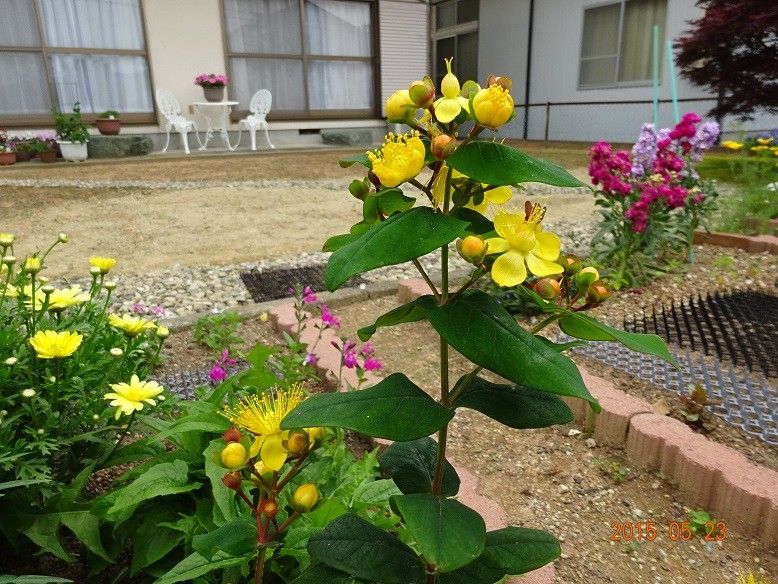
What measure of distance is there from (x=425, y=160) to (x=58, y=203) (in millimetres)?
5571

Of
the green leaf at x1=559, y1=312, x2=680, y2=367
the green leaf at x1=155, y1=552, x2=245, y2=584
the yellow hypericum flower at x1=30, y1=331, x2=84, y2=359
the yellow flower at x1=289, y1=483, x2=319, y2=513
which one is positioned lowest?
the green leaf at x1=155, y1=552, x2=245, y2=584

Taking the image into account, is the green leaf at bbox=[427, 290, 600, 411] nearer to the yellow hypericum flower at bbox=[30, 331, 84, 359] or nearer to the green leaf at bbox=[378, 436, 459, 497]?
the green leaf at bbox=[378, 436, 459, 497]

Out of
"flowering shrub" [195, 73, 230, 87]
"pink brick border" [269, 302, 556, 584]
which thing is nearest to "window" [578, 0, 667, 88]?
"flowering shrub" [195, 73, 230, 87]

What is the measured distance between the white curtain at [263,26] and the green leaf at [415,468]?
10724mm

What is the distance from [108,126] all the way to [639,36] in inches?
340

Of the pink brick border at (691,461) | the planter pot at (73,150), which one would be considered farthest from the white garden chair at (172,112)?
the pink brick border at (691,461)

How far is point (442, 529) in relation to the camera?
55cm

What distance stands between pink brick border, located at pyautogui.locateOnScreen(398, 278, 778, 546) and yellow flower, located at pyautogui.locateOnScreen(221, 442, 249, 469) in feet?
3.97

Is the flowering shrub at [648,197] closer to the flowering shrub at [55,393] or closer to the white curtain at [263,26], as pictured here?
the flowering shrub at [55,393]

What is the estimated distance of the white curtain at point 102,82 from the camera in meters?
9.19

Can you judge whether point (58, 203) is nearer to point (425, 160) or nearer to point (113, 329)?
point (113, 329)

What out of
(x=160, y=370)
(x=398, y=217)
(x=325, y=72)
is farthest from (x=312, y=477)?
(x=325, y=72)

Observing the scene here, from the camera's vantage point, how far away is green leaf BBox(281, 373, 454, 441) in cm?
54

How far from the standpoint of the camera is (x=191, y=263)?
346cm
